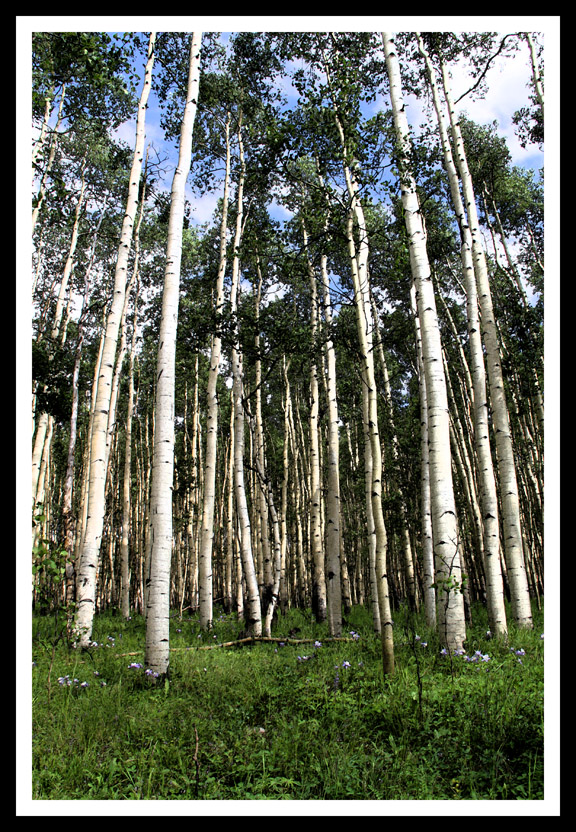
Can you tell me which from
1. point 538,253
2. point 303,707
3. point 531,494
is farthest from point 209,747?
point 538,253

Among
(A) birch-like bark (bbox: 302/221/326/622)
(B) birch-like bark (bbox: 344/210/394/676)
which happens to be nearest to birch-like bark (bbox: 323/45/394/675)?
(B) birch-like bark (bbox: 344/210/394/676)

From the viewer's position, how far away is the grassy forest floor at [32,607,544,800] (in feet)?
8.69

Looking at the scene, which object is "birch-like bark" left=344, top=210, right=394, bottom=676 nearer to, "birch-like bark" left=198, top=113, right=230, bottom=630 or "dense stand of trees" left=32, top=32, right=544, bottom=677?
"dense stand of trees" left=32, top=32, right=544, bottom=677

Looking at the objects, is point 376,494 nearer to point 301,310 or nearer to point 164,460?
point 164,460

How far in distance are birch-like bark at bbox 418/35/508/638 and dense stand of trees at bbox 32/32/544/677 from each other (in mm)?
37

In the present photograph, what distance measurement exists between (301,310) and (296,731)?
1353 cm

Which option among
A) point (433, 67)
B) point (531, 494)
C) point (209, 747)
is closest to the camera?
point (209, 747)

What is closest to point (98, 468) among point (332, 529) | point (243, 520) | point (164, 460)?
point (164, 460)

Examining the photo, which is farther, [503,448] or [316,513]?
[316,513]

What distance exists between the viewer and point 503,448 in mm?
6559

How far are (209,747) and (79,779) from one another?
82 centimetres

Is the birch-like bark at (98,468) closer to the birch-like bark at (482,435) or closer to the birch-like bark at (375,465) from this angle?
the birch-like bark at (375,465)
